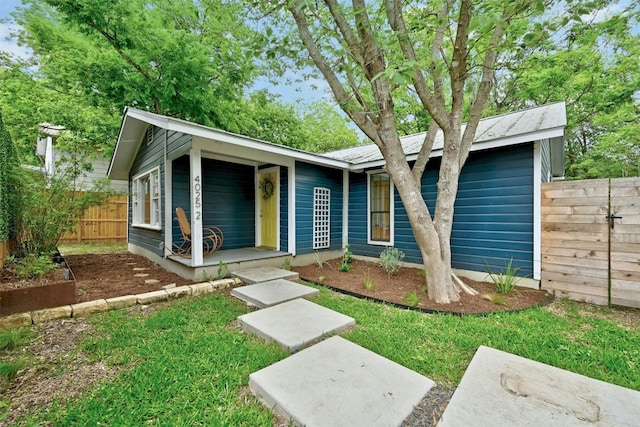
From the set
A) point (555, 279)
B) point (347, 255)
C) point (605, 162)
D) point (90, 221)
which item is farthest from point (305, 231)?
point (605, 162)

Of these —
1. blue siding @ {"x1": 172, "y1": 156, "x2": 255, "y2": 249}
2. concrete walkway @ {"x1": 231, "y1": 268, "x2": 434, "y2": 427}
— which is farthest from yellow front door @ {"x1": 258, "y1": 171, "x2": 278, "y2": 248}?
concrete walkway @ {"x1": 231, "y1": 268, "x2": 434, "y2": 427}

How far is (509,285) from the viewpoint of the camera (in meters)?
4.07

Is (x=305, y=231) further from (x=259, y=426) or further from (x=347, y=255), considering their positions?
(x=259, y=426)

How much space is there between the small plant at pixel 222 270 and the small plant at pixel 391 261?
301 cm

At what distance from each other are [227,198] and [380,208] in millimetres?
3801

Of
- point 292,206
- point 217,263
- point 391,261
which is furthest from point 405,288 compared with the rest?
point 217,263

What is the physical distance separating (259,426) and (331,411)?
434 millimetres

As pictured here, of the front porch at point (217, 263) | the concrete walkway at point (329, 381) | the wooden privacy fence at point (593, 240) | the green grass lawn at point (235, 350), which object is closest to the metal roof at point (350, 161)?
the wooden privacy fence at point (593, 240)

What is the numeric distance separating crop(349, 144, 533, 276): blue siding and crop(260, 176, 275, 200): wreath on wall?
11.7ft

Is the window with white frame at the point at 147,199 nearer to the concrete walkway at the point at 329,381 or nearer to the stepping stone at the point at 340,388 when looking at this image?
the concrete walkway at the point at 329,381

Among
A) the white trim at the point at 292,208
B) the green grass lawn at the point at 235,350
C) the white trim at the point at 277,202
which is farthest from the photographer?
the white trim at the point at 277,202

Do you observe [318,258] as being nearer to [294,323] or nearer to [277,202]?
[277,202]

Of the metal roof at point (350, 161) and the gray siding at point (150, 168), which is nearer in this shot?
the metal roof at point (350, 161)

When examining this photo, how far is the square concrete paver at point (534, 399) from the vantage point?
157cm
